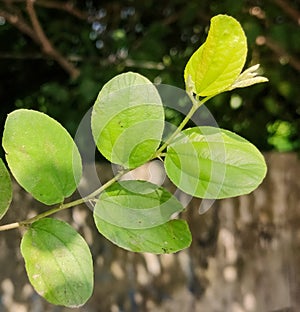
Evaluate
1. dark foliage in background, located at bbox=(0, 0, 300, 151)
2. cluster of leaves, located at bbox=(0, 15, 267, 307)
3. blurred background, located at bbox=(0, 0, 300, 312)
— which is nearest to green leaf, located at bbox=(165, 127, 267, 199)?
cluster of leaves, located at bbox=(0, 15, 267, 307)

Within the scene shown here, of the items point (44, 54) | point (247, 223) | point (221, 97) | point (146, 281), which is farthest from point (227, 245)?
point (44, 54)

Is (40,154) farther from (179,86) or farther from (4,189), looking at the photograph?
(179,86)

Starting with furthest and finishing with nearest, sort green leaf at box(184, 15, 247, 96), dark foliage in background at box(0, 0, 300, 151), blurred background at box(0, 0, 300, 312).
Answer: dark foliage in background at box(0, 0, 300, 151)
blurred background at box(0, 0, 300, 312)
green leaf at box(184, 15, 247, 96)

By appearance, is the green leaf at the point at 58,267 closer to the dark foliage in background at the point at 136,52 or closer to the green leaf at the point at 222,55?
the green leaf at the point at 222,55

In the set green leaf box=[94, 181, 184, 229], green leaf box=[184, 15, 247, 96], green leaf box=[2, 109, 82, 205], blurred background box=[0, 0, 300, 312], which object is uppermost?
green leaf box=[184, 15, 247, 96]

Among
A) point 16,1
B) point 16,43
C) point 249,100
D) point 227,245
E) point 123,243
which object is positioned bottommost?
point 227,245

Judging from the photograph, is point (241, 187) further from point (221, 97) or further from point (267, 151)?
point (267, 151)

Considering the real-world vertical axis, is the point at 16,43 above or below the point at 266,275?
above

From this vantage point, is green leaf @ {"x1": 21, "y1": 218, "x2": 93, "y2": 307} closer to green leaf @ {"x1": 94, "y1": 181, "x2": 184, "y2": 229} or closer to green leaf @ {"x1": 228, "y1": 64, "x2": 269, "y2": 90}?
green leaf @ {"x1": 94, "y1": 181, "x2": 184, "y2": 229}
